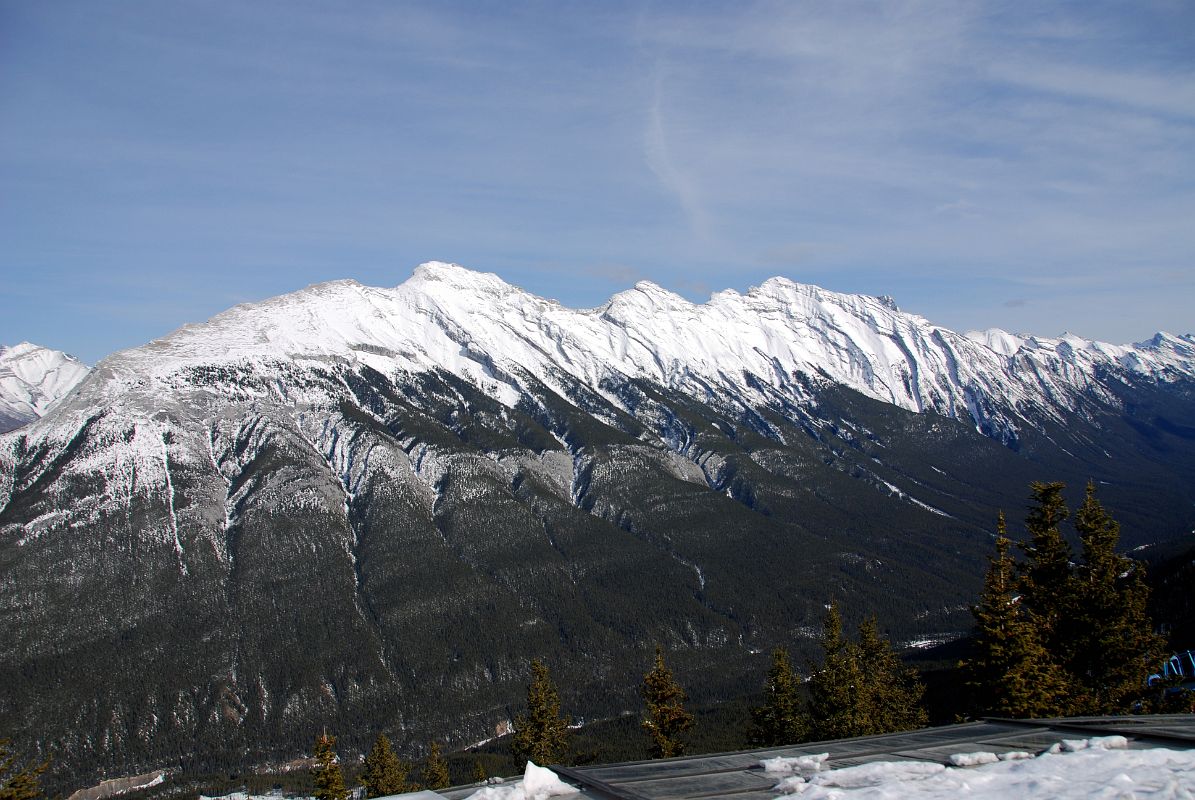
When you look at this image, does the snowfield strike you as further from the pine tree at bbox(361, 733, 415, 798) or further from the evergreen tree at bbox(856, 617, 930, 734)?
the pine tree at bbox(361, 733, 415, 798)

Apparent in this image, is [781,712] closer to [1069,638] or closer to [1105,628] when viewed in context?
[1069,638]

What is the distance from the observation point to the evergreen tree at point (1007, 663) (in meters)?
36.1

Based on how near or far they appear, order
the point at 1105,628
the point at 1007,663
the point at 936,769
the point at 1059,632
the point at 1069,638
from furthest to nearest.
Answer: the point at 1059,632
the point at 1069,638
the point at 1105,628
the point at 1007,663
the point at 936,769

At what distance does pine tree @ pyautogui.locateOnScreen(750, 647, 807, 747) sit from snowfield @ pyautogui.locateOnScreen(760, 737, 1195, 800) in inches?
1879

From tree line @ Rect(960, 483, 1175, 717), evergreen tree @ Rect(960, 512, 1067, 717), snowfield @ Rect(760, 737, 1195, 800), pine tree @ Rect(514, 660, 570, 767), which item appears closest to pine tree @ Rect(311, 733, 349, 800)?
pine tree @ Rect(514, 660, 570, 767)

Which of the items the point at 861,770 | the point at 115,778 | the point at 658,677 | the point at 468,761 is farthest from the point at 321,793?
the point at 115,778

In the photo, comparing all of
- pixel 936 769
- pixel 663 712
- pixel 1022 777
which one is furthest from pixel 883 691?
pixel 1022 777

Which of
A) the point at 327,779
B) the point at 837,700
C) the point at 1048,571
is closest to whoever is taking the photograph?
the point at 1048,571

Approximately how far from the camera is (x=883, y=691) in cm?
6550

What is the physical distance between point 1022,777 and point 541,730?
57.0 meters

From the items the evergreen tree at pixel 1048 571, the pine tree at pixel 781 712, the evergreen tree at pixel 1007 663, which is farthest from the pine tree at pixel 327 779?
the evergreen tree at pixel 1048 571

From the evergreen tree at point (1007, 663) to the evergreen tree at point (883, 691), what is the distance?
19.4 meters

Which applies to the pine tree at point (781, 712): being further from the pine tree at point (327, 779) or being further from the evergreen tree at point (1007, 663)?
the pine tree at point (327, 779)

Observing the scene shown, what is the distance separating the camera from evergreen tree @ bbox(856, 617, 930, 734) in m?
60.7
